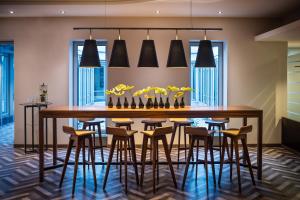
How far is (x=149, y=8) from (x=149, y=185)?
3.34m

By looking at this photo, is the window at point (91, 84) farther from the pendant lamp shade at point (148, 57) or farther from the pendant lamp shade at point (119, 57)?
the pendant lamp shade at point (148, 57)

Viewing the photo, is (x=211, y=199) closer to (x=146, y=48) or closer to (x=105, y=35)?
(x=146, y=48)

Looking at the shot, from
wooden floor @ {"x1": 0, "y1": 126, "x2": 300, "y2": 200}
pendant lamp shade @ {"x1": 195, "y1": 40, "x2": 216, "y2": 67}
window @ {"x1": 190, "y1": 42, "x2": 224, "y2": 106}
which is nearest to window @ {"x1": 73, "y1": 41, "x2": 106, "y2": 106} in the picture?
wooden floor @ {"x1": 0, "y1": 126, "x2": 300, "y2": 200}

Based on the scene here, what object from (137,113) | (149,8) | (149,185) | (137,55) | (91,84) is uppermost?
(149,8)

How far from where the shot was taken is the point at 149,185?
4422mm

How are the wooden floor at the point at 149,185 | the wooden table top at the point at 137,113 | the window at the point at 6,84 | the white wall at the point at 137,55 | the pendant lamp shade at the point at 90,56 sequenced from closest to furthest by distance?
the wooden floor at the point at 149,185 < the wooden table top at the point at 137,113 < the pendant lamp shade at the point at 90,56 < the white wall at the point at 137,55 < the window at the point at 6,84

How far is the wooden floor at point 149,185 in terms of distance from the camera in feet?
13.2

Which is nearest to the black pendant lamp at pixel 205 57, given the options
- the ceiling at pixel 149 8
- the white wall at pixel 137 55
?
the ceiling at pixel 149 8

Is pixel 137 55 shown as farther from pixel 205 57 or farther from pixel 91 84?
pixel 205 57

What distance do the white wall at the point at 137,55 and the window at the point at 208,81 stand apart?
14.1 inches

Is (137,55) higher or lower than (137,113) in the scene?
higher

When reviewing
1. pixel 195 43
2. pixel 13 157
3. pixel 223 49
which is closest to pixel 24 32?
pixel 13 157

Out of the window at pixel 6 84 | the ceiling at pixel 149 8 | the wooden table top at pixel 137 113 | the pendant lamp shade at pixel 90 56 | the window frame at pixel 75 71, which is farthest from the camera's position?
the window at pixel 6 84

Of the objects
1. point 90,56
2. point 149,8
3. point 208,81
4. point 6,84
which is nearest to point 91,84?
point 149,8
